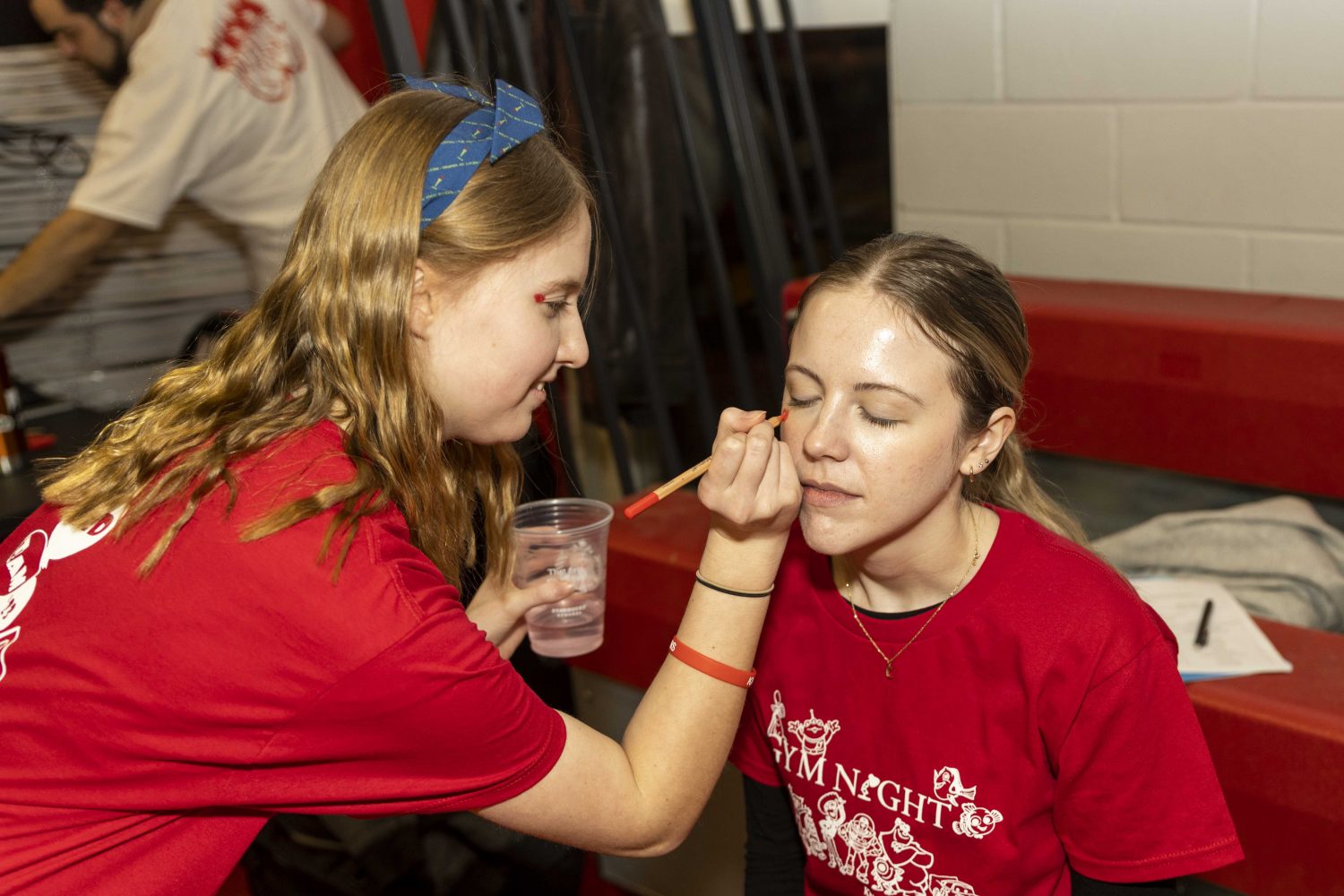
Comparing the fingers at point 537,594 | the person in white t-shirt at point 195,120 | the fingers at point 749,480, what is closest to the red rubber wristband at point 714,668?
the fingers at point 749,480

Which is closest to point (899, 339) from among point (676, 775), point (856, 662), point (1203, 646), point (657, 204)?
point (856, 662)

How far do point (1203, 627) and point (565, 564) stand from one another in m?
0.77

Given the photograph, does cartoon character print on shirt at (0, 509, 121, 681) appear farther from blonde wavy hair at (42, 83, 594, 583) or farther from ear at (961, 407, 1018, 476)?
ear at (961, 407, 1018, 476)

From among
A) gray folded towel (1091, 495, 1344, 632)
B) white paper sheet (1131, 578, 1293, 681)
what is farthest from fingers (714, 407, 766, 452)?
gray folded towel (1091, 495, 1344, 632)

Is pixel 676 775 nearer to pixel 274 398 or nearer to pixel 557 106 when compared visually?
pixel 274 398

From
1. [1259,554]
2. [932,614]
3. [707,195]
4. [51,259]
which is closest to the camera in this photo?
[932,614]

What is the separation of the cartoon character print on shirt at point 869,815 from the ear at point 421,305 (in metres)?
0.54

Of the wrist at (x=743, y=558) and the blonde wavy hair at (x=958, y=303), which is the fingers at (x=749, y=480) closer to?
the wrist at (x=743, y=558)

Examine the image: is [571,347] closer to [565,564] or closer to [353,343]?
[353,343]

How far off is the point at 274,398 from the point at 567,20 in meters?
1.30

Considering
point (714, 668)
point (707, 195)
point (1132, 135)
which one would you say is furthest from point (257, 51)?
point (714, 668)

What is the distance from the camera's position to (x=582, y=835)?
1.06m

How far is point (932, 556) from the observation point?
3.95ft

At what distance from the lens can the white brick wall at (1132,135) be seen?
2.09 metres
